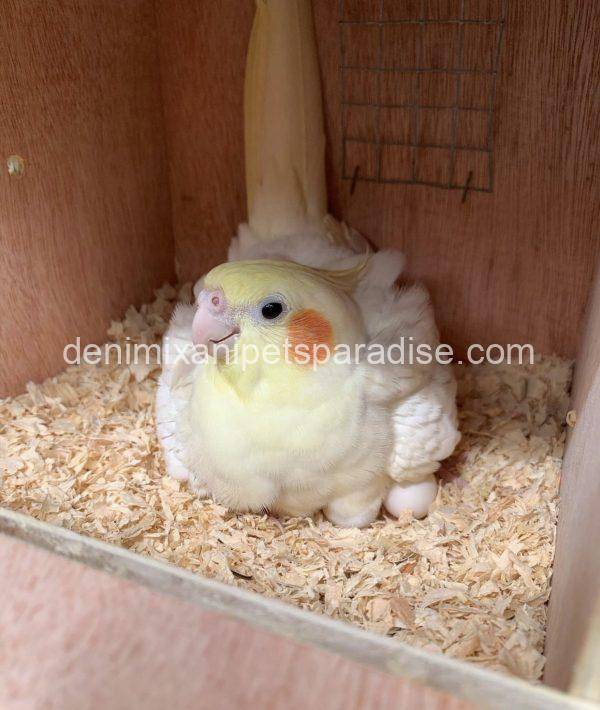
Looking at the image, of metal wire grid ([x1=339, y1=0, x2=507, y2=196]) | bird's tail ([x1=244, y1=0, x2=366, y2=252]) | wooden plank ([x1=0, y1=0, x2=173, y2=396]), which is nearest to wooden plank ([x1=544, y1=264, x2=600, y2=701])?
metal wire grid ([x1=339, y1=0, x2=507, y2=196])

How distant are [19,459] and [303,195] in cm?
92

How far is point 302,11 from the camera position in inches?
65.8

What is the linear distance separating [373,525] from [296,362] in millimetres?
467

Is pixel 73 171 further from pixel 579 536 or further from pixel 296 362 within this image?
pixel 579 536

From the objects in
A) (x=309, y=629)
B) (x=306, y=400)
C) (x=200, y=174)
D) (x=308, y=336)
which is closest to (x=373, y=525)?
(x=306, y=400)

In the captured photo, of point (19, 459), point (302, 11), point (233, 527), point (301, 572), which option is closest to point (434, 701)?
point (301, 572)

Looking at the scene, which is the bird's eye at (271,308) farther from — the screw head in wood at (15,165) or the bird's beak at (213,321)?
the screw head in wood at (15,165)

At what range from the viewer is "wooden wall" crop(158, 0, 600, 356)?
1614 mm

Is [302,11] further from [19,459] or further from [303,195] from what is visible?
[19,459]

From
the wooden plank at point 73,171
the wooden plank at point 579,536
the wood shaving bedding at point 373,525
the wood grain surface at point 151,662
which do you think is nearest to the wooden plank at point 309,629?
the wood grain surface at point 151,662

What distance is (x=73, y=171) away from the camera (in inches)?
72.2

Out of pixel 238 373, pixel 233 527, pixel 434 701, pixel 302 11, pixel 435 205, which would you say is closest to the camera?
pixel 434 701

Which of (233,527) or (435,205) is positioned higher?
(435,205)

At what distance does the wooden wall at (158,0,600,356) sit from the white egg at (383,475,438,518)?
21.9 inches
